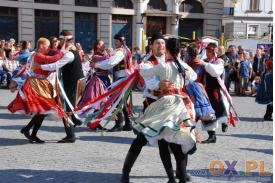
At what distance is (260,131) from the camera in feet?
29.5

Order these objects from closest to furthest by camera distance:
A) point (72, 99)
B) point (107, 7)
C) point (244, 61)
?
point (72, 99) → point (244, 61) → point (107, 7)

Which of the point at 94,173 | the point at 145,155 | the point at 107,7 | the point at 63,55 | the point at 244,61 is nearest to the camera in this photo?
the point at 94,173

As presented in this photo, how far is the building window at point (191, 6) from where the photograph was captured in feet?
106

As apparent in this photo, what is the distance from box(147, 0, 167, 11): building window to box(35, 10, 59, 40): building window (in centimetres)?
677

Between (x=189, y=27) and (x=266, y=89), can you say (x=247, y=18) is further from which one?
(x=266, y=89)

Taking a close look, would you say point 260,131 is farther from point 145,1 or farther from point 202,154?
point 145,1

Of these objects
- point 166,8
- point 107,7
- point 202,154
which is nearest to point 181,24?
point 166,8

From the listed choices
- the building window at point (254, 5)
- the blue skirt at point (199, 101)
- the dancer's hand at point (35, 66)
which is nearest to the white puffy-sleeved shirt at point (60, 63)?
the dancer's hand at point (35, 66)

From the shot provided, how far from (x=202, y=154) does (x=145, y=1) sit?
81.4 ft

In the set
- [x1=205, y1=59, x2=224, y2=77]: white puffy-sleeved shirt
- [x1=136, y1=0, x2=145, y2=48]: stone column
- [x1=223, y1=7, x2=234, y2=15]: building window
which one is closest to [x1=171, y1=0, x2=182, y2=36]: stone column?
[x1=136, y1=0, x2=145, y2=48]: stone column

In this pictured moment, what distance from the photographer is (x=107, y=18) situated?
29.0 meters

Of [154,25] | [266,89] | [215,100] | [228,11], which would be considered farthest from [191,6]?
[215,100]

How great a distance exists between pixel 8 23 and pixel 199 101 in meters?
21.5

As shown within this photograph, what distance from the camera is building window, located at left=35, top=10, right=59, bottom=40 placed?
89.4 ft
